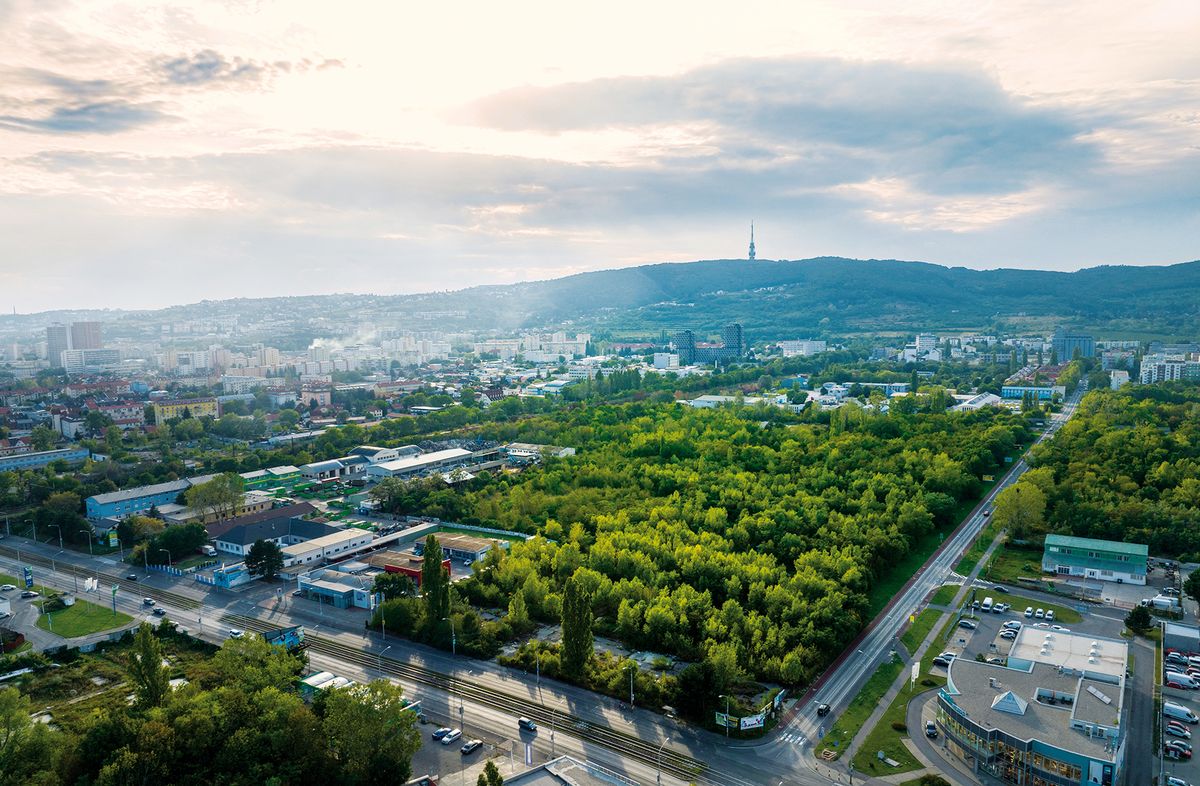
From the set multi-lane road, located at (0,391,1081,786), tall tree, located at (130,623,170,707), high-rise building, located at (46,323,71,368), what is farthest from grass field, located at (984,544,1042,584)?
high-rise building, located at (46,323,71,368)

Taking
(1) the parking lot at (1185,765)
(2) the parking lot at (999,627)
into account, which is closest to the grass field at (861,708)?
(2) the parking lot at (999,627)

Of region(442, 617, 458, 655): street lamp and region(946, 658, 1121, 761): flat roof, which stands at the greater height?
region(946, 658, 1121, 761): flat roof

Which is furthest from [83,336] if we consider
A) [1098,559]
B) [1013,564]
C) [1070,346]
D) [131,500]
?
[1070,346]

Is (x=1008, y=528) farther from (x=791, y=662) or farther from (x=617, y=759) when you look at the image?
(x=617, y=759)

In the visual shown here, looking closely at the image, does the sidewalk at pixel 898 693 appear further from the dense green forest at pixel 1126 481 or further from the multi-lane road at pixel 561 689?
the dense green forest at pixel 1126 481

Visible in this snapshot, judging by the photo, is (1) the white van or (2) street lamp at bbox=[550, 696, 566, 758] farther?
(1) the white van

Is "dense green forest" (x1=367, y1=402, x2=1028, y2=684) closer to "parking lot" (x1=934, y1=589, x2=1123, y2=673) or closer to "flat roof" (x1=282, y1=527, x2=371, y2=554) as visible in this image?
"parking lot" (x1=934, y1=589, x2=1123, y2=673)

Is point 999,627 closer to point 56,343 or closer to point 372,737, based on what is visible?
point 372,737
